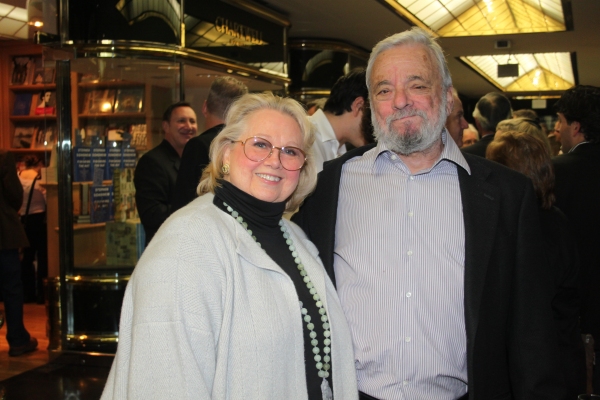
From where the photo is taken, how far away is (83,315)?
5750mm

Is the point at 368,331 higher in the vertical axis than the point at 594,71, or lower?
lower

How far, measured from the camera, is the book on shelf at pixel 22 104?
10.2 metres

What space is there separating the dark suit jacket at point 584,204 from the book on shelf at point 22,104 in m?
8.75

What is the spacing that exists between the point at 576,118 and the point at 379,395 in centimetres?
255

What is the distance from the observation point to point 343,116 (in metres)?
3.91

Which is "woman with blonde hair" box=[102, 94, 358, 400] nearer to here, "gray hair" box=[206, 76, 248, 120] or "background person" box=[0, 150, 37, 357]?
"gray hair" box=[206, 76, 248, 120]

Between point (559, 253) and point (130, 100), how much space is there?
13.4 feet

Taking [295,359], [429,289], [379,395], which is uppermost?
[429,289]

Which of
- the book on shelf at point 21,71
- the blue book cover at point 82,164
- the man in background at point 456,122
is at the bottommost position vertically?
the blue book cover at point 82,164

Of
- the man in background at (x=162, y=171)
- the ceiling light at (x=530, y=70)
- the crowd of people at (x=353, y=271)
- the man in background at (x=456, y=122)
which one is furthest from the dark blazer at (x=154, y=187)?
the ceiling light at (x=530, y=70)

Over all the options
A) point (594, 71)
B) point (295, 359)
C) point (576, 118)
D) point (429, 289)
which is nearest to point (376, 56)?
point (429, 289)

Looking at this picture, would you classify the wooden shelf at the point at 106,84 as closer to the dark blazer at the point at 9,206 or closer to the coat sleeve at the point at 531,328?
the dark blazer at the point at 9,206

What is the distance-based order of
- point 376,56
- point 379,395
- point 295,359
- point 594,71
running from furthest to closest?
point 594,71, point 376,56, point 379,395, point 295,359

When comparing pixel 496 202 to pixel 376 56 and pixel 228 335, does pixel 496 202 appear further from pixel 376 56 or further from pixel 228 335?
pixel 228 335
